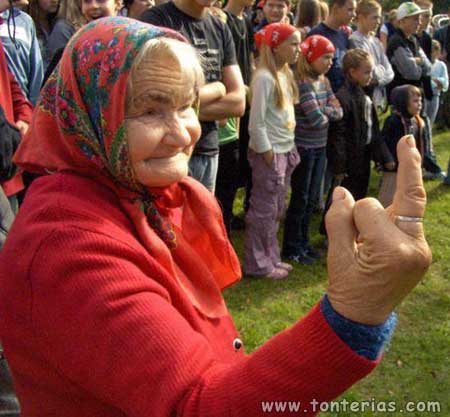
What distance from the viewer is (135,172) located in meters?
1.35

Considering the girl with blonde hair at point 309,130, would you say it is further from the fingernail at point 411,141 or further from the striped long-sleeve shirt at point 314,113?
the fingernail at point 411,141

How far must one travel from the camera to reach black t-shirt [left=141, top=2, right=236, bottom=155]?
3.18 m

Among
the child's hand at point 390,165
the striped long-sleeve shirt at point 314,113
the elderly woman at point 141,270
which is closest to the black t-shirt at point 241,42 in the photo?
the striped long-sleeve shirt at point 314,113

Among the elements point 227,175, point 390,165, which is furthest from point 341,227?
point 390,165

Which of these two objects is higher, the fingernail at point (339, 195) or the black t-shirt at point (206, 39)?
the fingernail at point (339, 195)

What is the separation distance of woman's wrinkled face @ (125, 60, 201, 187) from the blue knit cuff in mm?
592

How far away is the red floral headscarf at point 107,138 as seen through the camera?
132 cm

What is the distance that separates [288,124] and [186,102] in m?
2.90

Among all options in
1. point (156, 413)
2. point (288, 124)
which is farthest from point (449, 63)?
point (156, 413)

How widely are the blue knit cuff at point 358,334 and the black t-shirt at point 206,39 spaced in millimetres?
2406

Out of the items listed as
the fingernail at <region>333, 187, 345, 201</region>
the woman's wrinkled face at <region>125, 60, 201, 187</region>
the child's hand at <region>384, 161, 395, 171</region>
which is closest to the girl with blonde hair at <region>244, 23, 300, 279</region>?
the child's hand at <region>384, 161, 395, 171</region>

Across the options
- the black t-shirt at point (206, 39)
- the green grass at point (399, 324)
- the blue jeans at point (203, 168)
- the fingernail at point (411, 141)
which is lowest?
the green grass at point (399, 324)

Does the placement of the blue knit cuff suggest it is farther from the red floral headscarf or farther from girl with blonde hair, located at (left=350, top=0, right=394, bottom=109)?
girl with blonde hair, located at (left=350, top=0, right=394, bottom=109)

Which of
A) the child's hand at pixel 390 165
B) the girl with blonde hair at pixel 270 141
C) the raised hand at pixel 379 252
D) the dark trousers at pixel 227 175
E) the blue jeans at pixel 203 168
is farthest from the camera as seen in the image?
the child's hand at pixel 390 165
